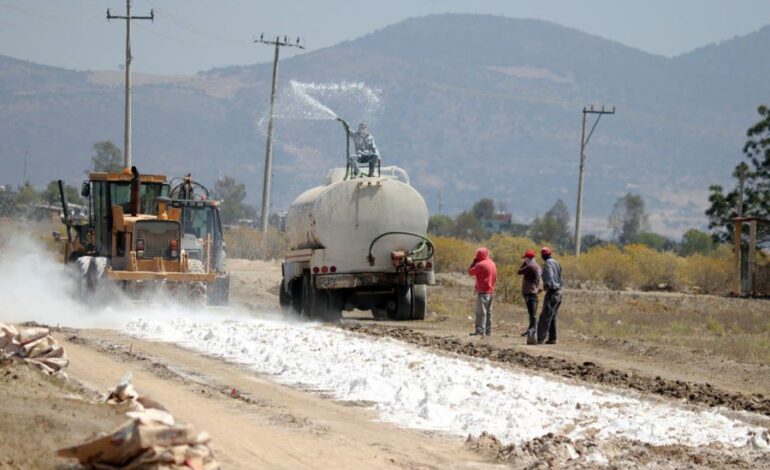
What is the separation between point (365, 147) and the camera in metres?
32.2

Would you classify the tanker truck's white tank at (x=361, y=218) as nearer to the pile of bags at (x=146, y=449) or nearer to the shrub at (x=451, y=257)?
the pile of bags at (x=146, y=449)

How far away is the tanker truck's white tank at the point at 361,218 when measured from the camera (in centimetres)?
3084

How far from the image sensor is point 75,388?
50.8 ft

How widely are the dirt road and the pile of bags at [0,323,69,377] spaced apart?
451 mm

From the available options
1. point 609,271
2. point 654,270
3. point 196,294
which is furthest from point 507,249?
point 196,294

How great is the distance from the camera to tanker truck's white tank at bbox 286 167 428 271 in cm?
3084

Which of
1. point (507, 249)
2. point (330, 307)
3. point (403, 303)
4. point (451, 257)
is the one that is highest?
point (403, 303)

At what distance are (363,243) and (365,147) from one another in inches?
98.6

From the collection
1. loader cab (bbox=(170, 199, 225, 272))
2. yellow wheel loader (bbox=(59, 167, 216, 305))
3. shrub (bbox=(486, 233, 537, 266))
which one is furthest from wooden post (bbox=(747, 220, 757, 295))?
yellow wheel loader (bbox=(59, 167, 216, 305))

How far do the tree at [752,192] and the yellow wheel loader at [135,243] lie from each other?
44597mm

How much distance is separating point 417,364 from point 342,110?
63.4ft

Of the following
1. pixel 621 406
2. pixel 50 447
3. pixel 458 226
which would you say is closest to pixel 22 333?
pixel 50 447

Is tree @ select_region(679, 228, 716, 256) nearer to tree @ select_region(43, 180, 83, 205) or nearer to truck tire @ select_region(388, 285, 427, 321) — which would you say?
tree @ select_region(43, 180, 83, 205)

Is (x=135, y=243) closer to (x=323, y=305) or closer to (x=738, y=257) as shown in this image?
(x=323, y=305)
